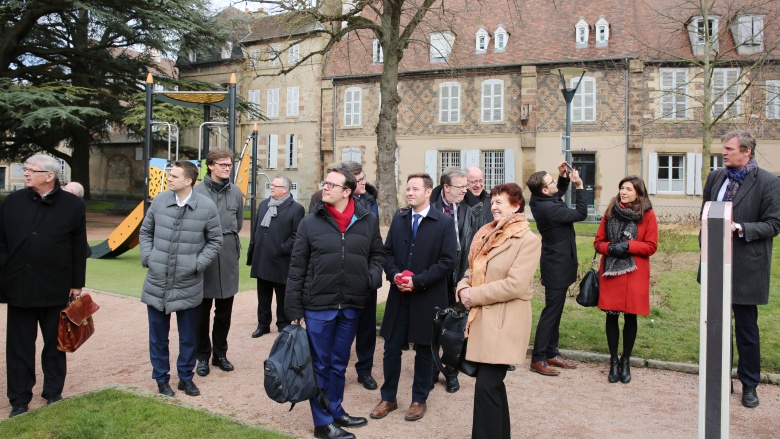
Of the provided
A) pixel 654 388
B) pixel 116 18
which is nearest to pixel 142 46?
pixel 116 18

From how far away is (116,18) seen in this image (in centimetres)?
2431

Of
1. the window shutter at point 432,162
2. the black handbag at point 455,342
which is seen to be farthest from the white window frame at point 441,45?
the black handbag at point 455,342

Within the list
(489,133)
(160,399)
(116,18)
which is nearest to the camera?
(160,399)

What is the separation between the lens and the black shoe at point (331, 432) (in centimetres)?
454

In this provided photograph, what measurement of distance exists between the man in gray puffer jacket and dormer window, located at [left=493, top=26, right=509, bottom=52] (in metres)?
28.5

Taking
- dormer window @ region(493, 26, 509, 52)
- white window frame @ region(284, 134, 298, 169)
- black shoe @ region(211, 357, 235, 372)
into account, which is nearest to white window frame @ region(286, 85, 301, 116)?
white window frame @ region(284, 134, 298, 169)

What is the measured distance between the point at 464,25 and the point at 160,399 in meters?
30.7

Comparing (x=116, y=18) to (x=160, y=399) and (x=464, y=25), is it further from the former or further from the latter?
(x=160, y=399)

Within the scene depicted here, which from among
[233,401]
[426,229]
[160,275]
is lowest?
[233,401]

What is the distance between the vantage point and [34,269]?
5.21m

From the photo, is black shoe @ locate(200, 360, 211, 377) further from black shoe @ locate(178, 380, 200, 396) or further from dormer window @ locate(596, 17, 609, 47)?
dormer window @ locate(596, 17, 609, 47)

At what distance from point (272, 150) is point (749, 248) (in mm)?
34602

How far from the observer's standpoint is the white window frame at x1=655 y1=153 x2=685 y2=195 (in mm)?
29797

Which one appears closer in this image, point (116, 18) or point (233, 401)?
point (233, 401)
